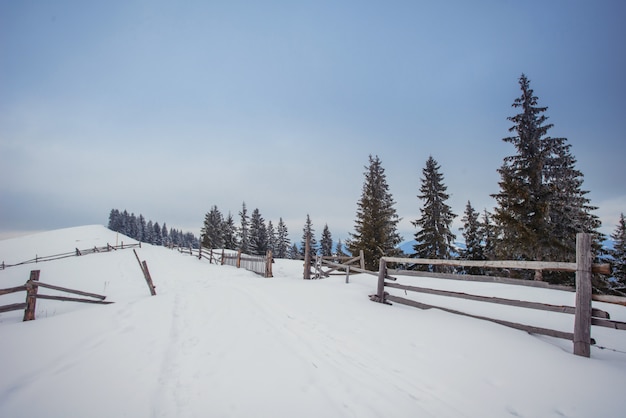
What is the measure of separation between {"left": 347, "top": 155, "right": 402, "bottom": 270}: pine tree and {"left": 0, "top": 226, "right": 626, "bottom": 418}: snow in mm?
15981

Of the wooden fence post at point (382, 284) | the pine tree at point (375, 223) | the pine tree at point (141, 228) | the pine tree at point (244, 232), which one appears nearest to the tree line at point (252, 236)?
the pine tree at point (244, 232)

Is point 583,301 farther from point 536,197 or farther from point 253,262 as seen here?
point 253,262

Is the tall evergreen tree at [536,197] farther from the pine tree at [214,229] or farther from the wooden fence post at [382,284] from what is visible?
the pine tree at [214,229]

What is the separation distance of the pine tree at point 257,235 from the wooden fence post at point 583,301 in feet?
153

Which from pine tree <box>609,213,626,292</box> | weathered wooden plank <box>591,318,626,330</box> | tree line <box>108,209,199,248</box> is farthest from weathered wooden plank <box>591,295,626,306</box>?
tree line <box>108,209,199,248</box>

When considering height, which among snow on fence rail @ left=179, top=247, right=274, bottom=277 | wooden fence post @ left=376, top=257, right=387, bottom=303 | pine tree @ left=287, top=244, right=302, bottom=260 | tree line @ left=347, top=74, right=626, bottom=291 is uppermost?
tree line @ left=347, top=74, right=626, bottom=291

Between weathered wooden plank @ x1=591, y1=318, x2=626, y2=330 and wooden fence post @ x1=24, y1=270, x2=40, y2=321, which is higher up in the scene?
weathered wooden plank @ x1=591, y1=318, x2=626, y2=330

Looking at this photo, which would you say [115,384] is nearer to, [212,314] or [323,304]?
[212,314]

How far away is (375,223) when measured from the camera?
76.6 feet

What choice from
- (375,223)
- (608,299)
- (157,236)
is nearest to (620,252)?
(375,223)

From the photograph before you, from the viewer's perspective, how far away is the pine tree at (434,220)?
71.8ft

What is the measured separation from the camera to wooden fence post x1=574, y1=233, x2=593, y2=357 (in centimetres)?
405

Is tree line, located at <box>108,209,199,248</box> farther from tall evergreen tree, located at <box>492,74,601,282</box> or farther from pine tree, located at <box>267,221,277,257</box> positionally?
tall evergreen tree, located at <box>492,74,601,282</box>

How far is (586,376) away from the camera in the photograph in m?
3.45
